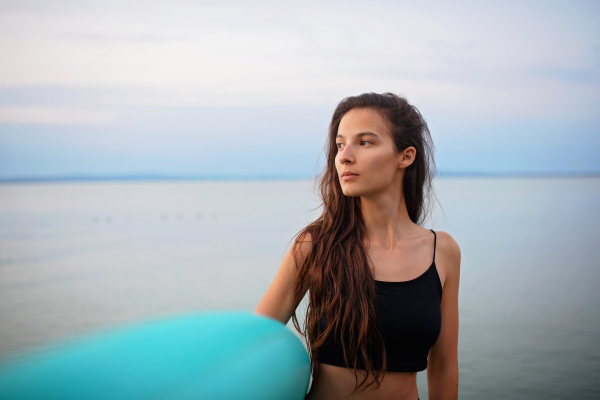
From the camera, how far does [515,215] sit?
20.0 meters

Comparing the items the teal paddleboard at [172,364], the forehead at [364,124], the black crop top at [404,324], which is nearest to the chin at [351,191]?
the forehead at [364,124]

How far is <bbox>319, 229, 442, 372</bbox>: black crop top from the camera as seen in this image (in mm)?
1824

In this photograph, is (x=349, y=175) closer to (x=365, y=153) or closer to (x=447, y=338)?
(x=365, y=153)

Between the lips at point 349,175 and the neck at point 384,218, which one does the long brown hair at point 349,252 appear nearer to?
the neck at point 384,218

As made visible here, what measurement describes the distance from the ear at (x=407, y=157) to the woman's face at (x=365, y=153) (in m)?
0.06

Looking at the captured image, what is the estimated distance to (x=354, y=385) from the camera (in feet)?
6.10

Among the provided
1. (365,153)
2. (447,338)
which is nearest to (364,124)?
(365,153)

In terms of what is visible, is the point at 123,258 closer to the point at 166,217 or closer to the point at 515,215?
the point at 166,217

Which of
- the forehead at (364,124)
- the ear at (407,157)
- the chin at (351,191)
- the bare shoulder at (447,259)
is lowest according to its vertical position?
the bare shoulder at (447,259)

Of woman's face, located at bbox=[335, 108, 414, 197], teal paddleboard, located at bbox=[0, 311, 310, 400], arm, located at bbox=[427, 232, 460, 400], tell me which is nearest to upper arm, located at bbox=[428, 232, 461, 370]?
arm, located at bbox=[427, 232, 460, 400]

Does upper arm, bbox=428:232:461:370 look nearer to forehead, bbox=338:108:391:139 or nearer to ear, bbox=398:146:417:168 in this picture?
ear, bbox=398:146:417:168

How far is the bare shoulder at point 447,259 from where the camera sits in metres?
2.04

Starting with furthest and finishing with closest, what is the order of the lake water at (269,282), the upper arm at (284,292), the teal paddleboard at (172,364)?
1. the lake water at (269,282)
2. the upper arm at (284,292)
3. the teal paddleboard at (172,364)

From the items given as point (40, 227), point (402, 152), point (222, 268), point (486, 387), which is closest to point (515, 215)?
point (222, 268)
